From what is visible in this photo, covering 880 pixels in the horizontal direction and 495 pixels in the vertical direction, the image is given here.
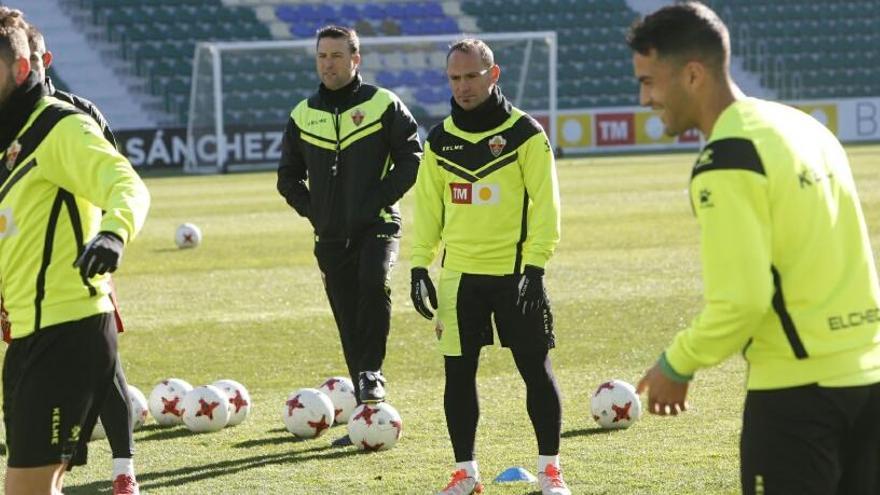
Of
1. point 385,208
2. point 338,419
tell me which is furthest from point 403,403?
point 385,208

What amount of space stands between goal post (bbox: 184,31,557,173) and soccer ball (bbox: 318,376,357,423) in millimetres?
28929

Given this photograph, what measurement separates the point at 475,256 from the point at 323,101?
6.82 feet

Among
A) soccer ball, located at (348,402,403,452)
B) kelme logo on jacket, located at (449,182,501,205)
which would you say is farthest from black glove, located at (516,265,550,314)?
soccer ball, located at (348,402,403,452)

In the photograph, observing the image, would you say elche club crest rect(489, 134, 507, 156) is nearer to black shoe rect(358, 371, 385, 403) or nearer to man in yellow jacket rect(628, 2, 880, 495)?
black shoe rect(358, 371, 385, 403)

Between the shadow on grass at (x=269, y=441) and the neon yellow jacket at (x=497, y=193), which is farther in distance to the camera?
the shadow on grass at (x=269, y=441)

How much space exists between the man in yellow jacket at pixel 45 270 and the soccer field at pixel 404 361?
2432 millimetres

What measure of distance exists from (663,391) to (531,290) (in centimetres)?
292

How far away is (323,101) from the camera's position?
8984 mm

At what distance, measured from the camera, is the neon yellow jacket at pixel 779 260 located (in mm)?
3961

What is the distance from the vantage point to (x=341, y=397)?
929 centimetres

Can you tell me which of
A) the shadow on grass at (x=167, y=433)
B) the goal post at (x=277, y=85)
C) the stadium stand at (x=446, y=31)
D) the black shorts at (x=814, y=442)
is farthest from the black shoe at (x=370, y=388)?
the stadium stand at (x=446, y=31)

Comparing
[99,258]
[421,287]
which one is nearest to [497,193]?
[421,287]

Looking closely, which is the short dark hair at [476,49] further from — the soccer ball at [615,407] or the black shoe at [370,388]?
the soccer ball at [615,407]

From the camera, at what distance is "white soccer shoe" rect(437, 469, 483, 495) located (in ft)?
23.5
